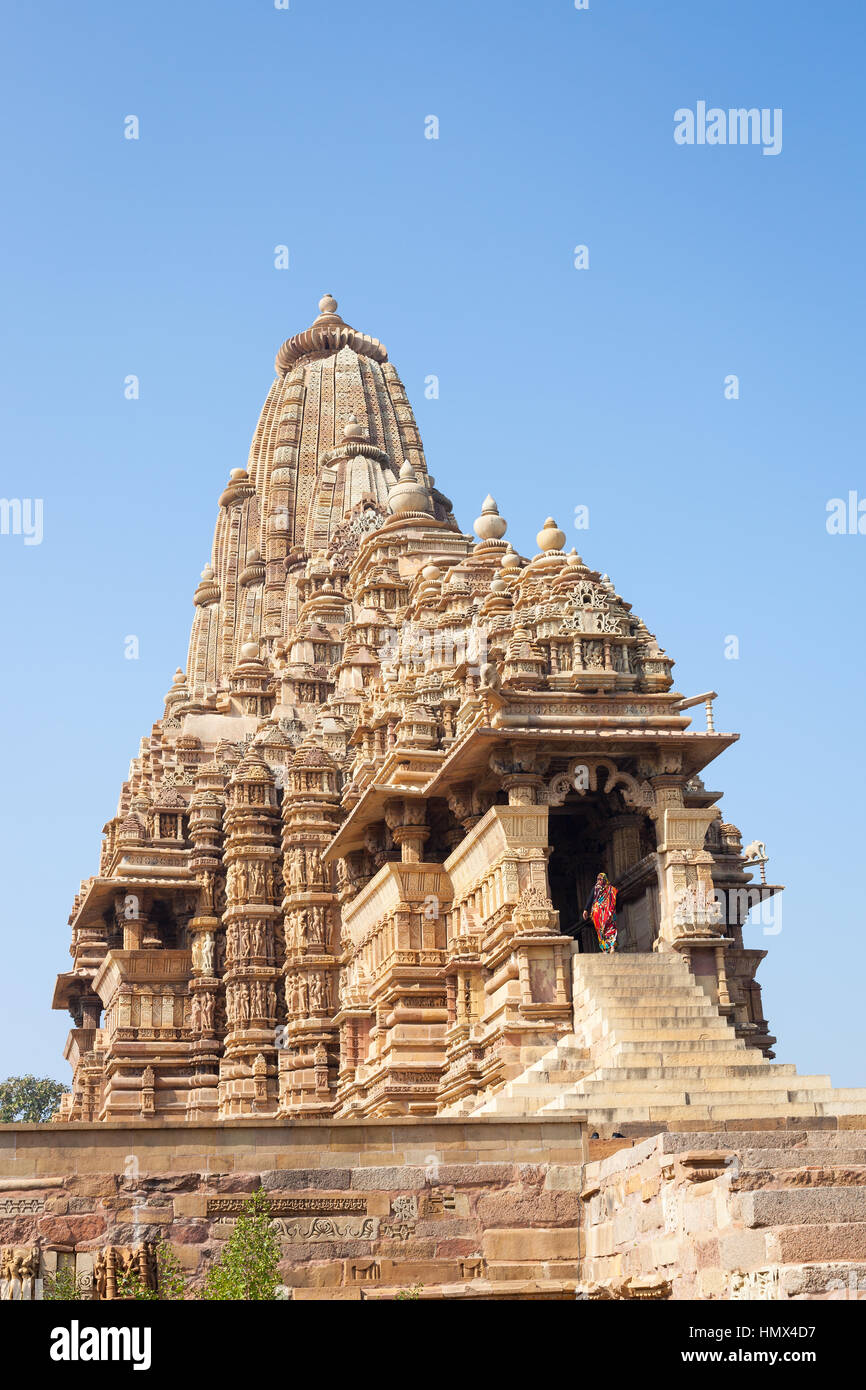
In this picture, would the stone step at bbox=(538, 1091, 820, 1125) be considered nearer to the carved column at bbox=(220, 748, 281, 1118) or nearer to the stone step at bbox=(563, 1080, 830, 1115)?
the stone step at bbox=(563, 1080, 830, 1115)

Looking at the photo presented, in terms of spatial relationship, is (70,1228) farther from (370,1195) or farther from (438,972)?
(438,972)

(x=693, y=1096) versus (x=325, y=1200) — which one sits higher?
(x=693, y=1096)

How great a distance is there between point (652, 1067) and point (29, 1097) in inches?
2553

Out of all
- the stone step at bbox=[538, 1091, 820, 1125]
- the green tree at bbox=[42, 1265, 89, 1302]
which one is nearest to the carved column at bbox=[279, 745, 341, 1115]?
the stone step at bbox=[538, 1091, 820, 1125]

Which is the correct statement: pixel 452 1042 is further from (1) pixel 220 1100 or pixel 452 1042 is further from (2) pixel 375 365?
(2) pixel 375 365

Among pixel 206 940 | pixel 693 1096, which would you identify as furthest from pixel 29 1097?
pixel 693 1096

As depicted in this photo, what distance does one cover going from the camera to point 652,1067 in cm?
2172

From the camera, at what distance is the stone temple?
59.3 feet

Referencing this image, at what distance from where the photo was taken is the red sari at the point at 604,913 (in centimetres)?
2739

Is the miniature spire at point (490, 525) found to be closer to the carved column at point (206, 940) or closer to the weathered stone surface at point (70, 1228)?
the carved column at point (206, 940)

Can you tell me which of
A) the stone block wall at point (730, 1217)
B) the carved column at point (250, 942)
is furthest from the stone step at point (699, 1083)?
the carved column at point (250, 942)

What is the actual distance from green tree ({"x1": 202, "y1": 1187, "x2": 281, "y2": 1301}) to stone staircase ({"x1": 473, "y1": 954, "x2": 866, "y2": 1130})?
3314mm
